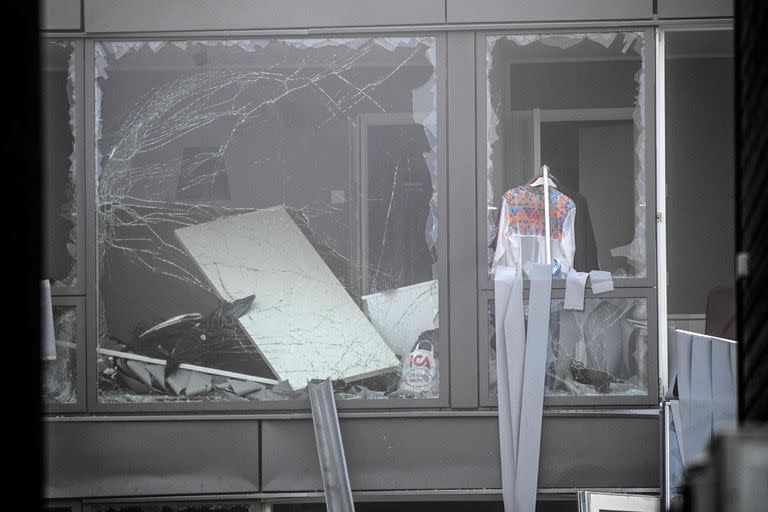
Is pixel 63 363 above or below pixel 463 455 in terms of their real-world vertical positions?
above

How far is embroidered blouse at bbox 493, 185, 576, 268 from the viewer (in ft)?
16.7

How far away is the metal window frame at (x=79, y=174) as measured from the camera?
5.12 meters

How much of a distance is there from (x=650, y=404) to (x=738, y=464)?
373cm

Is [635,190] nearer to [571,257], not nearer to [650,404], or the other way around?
[571,257]

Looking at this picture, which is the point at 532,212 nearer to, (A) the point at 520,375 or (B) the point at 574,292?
(B) the point at 574,292

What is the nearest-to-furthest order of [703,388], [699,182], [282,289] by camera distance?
[703,388], [282,289], [699,182]

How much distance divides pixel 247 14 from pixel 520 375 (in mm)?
2391

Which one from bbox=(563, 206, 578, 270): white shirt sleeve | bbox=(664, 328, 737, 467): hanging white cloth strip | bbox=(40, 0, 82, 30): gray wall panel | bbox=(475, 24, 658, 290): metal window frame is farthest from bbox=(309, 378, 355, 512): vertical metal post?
bbox=(40, 0, 82, 30): gray wall panel

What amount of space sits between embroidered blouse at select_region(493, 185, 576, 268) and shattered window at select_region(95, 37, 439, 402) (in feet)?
1.24

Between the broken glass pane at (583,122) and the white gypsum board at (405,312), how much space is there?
0.41 meters

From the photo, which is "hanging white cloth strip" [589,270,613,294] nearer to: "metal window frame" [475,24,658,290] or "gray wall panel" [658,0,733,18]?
"metal window frame" [475,24,658,290]

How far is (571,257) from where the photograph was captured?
513cm

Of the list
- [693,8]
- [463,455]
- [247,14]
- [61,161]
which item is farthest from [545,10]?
[61,161]

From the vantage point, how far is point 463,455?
198 inches
